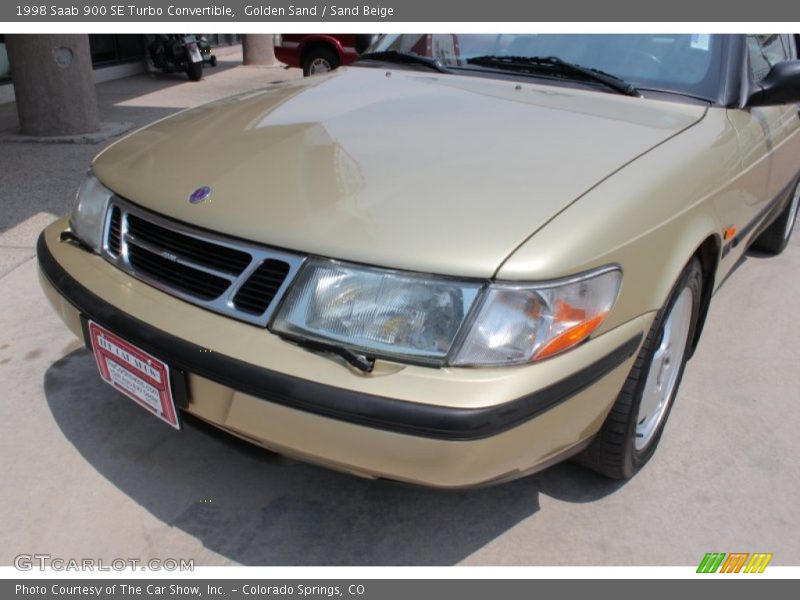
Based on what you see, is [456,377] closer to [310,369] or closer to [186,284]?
[310,369]

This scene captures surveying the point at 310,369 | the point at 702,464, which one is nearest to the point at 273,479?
the point at 310,369

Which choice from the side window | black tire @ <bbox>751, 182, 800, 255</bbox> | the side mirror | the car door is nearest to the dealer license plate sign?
the car door

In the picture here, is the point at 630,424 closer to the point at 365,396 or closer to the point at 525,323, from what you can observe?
the point at 525,323

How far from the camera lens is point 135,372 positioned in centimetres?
201

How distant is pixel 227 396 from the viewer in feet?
5.89

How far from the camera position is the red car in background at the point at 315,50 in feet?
34.6

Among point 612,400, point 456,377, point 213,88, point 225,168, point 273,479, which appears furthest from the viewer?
point 213,88

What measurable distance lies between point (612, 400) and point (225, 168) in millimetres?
1281

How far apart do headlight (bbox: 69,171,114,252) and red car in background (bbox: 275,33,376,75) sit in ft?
28.0

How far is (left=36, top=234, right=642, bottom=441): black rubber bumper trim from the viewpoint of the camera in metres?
1.61

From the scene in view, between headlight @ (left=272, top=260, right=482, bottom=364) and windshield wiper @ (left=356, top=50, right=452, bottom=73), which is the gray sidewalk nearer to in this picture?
windshield wiper @ (left=356, top=50, right=452, bottom=73)

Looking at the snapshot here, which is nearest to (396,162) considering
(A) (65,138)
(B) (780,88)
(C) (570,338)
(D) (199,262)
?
(D) (199,262)

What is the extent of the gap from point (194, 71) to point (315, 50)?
5.91 ft

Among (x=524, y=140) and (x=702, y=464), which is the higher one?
(x=524, y=140)
